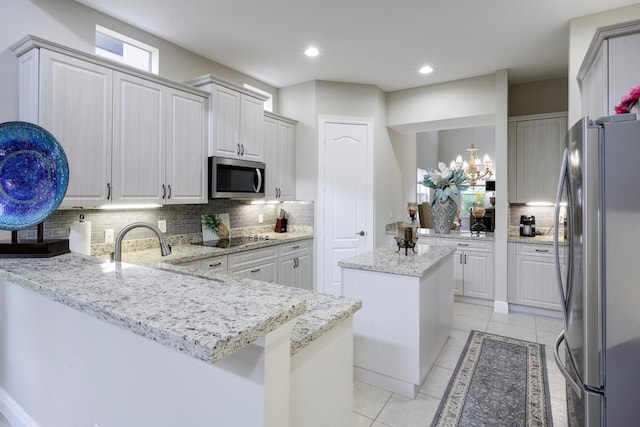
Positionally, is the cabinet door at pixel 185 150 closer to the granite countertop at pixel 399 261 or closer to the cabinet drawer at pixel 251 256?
the cabinet drawer at pixel 251 256

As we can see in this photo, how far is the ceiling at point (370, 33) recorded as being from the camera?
9.12ft

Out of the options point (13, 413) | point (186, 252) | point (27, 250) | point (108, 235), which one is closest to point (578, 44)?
point (186, 252)

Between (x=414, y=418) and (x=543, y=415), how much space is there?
79 cm

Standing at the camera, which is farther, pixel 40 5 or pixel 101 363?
pixel 40 5

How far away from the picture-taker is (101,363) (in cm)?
124

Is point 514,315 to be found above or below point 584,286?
below

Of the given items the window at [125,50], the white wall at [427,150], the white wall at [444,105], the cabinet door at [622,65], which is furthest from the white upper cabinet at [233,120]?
the white wall at [427,150]

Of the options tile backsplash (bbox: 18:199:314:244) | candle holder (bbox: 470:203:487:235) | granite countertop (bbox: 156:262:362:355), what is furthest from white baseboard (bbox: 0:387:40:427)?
candle holder (bbox: 470:203:487:235)

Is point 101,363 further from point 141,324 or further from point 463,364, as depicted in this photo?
point 463,364

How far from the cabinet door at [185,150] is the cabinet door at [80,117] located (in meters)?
0.52

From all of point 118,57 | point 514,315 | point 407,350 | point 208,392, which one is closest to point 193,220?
point 118,57

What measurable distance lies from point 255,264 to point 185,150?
132 centimetres

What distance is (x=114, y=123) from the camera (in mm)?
2641

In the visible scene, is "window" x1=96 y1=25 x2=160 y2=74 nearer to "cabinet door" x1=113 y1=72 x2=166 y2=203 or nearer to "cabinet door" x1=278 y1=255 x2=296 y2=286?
"cabinet door" x1=113 y1=72 x2=166 y2=203
